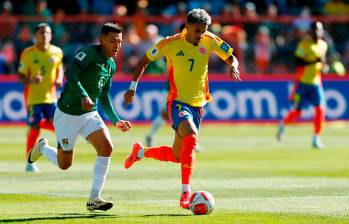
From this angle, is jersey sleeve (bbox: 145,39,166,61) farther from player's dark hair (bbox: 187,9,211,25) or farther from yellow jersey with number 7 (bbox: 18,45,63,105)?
yellow jersey with number 7 (bbox: 18,45,63,105)

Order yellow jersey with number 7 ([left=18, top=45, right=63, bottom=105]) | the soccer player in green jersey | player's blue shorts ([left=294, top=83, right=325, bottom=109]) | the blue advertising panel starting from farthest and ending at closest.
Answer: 1. the blue advertising panel
2. player's blue shorts ([left=294, top=83, right=325, bottom=109])
3. yellow jersey with number 7 ([left=18, top=45, right=63, bottom=105])
4. the soccer player in green jersey

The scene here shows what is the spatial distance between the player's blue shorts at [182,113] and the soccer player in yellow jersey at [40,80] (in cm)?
591

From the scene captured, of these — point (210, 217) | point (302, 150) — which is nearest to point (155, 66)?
point (302, 150)

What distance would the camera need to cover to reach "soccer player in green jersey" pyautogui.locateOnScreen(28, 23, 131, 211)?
1188cm

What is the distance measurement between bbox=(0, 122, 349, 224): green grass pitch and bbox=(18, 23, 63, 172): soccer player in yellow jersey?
87 centimetres

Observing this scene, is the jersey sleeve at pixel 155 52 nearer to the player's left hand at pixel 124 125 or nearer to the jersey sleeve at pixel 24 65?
the player's left hand at pixel 124 125

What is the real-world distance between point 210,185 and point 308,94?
9.23m

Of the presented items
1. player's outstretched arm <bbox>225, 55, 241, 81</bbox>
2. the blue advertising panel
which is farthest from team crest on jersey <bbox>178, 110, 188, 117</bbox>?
the blue advertising panel

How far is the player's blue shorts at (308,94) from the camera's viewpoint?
2367cm

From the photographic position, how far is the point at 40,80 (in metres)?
18.3

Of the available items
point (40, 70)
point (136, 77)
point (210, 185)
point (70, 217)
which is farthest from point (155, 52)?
point (40, 70)

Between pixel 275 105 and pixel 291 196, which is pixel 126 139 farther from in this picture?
pixel 291 196

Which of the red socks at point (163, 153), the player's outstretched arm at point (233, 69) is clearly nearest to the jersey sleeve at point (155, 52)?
the player's outstretched arm at point (233, 69)

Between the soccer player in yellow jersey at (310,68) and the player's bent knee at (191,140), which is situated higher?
the soccer player in yellow jersey at (310,68)
